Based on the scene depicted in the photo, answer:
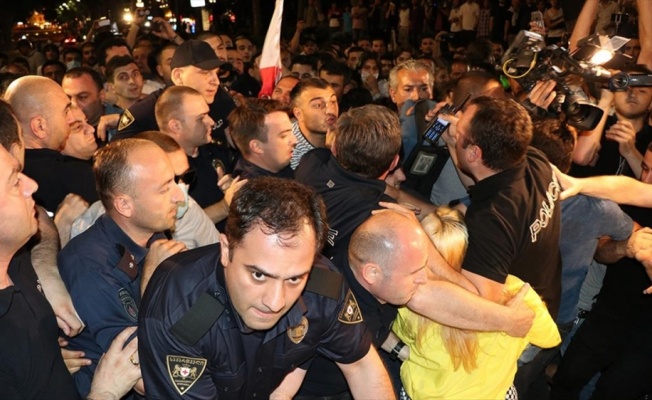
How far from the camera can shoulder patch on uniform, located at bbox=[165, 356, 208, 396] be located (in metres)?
2.10

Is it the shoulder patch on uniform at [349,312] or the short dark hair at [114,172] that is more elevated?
the short dark hair at [114,172]

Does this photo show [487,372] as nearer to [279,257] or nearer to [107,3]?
[279,257]

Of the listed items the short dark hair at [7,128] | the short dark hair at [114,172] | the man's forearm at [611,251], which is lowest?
the man's forearm at [611,251]

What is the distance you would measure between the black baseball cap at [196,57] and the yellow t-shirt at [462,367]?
3.27 meters

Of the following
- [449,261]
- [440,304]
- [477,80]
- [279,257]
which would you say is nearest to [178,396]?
[279,257]

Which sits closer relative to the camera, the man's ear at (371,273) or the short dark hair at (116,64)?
the man's ear at (371,273)

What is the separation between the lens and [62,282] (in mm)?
2535

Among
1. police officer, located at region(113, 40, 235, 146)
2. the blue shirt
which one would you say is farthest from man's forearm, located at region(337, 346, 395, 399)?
police officer, located at region(113, 40, 235, 146)

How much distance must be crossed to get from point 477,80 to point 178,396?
123 inches

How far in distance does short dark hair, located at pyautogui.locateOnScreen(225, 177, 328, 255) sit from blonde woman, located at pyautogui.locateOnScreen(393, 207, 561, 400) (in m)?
0.81

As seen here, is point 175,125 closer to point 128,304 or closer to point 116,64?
point 128,304

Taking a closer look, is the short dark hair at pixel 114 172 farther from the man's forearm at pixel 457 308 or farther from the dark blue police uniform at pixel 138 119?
the dark blue police uniform at pixel 138 119

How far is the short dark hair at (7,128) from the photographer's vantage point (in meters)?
2.66

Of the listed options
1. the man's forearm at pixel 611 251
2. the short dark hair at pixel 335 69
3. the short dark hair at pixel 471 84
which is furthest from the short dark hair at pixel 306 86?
the man's forearm at pixel 611 251
